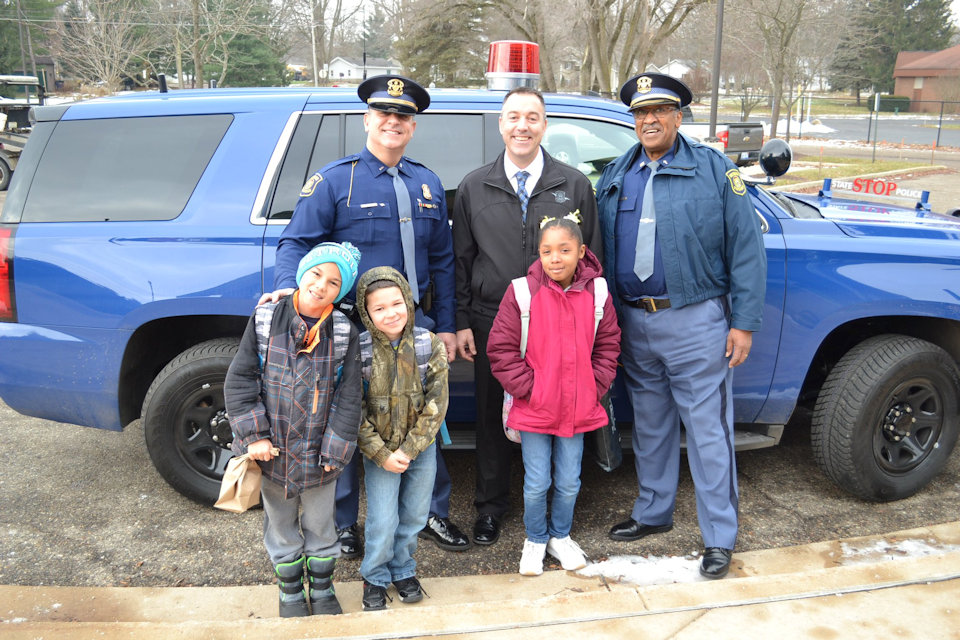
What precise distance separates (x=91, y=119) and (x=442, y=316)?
1.79 meters

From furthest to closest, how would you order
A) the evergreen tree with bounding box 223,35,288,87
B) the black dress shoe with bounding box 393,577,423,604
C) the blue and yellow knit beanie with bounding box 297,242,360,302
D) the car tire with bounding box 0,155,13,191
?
the evergreen tree with bounding box 223,35,288,87, the car tire with bounding box 0,155,13,191, the black dress shoe with bounding box 393,577,423,604, the blue and yellow knit beanie with bounding box 297,242,360,302

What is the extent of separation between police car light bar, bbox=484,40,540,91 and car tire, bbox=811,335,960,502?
1.99m

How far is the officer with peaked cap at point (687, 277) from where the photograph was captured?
2.99 m

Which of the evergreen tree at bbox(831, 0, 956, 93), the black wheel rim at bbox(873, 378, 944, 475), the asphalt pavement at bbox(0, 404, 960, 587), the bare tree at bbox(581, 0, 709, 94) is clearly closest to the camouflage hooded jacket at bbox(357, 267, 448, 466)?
the asphalt pavement at bbox(0, 404, 960, 587)

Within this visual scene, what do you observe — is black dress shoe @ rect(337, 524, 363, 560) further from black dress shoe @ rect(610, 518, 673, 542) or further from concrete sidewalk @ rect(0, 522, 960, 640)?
black dress shoe @ rect(610, 518, 673, 542)

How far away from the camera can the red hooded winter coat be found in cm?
295

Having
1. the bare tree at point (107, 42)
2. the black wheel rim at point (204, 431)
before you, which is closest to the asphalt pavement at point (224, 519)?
the black wheel rim at point (204, 431)

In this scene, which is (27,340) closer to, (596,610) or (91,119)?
(91,119)

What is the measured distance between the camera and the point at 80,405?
3484 mm

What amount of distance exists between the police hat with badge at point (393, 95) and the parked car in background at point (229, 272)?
51 centimetres

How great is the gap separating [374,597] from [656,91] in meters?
2.09

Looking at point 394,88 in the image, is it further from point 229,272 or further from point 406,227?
point 229,272

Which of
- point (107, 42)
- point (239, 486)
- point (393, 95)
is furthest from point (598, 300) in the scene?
point (107, 42)

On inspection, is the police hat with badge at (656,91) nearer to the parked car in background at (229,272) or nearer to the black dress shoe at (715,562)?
the parked car in background at (229,272)
